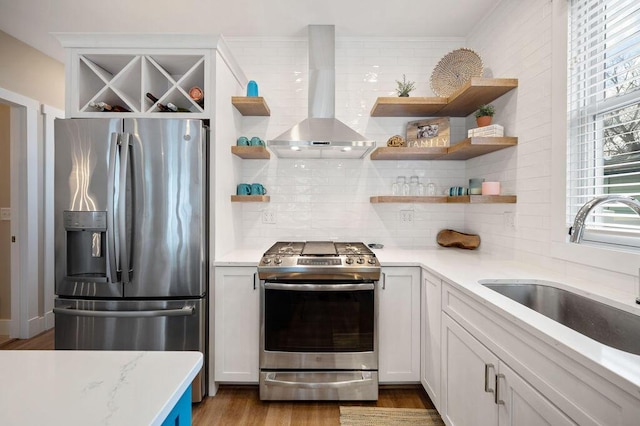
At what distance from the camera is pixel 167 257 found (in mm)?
2039

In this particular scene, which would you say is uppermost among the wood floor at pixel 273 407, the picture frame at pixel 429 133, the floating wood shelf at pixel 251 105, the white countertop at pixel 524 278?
the floating wood shelf at pixel 251 105

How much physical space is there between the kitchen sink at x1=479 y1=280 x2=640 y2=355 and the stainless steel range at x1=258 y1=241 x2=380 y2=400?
0.77 m

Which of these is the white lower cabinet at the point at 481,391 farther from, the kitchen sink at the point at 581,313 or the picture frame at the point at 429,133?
the picture frame at the point at 429,133

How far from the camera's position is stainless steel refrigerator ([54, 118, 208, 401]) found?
6.59 ft

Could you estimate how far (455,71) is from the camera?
251cm

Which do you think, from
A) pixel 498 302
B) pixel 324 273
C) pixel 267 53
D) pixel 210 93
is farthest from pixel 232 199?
pixel 498 302

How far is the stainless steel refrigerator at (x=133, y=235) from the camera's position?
2010mm

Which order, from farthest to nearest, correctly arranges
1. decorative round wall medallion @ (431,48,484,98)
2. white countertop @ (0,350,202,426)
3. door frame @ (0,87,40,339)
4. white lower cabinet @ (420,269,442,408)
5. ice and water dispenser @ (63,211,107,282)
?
door frame @ (0,87,40,339)
decorative round wall medallion @ (431,48,484,98)
ice and water dispenser @ (63,211,107,282)
white lower cabinet @ (420,269,442,408)
white countertop @ (0,350,202,426)

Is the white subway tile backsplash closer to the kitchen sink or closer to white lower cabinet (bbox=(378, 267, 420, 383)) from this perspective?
white lower cabinet (bbox=(378, 267, 420, 383))

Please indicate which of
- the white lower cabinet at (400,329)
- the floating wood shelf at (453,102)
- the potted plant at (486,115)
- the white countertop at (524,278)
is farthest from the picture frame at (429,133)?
the white lower cabinet at (400,329)

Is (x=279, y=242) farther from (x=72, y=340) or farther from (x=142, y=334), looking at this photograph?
(x=72, y=340)

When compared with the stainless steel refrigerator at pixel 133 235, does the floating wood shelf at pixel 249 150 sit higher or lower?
higher

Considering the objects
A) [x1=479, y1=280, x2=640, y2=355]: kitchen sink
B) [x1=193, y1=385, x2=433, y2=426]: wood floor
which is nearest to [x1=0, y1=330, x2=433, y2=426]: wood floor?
[x1=193, y1=385, x2=433, y2=426]: wood floor

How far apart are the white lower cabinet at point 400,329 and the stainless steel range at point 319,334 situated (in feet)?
0.35
